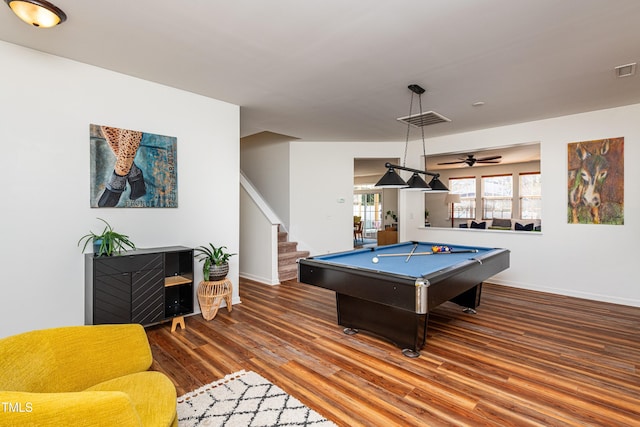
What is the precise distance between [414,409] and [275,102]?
3703 mm

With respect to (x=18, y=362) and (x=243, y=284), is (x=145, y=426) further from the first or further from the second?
(x=243, y=284)

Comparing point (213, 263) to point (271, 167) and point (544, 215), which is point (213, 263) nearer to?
point (271, 167)

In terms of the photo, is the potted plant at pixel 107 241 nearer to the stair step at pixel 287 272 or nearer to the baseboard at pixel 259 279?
the baseboard at pixel 259 279

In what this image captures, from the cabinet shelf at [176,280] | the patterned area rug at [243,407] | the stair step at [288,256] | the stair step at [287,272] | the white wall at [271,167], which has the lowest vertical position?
the patterned area rug at [243,407]

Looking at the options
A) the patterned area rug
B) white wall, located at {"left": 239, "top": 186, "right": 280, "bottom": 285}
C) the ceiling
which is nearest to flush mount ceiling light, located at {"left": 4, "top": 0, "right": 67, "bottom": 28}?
the ceiling

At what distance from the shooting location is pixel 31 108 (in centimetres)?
286

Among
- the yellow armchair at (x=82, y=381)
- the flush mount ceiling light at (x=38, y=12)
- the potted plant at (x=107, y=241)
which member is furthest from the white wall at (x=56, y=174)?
the yellow armchair at (x=82, y=381)

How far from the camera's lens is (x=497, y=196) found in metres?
10.3

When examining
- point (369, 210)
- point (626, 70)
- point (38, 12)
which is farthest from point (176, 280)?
point (369, 210)

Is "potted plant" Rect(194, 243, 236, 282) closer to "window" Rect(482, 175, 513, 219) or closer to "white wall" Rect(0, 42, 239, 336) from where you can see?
"white wall" Rect(0, 42, 239, 336)

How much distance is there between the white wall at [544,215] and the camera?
436 centimetres

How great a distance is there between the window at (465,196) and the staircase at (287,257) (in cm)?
685

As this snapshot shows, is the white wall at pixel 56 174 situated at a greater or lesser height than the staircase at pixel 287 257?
greater

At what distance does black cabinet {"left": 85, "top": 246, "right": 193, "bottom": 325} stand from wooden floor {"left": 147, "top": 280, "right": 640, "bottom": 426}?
0.33 m
